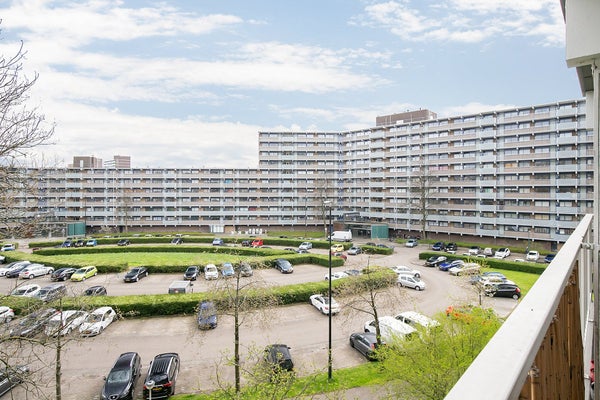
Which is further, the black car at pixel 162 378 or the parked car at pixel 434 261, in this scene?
the parked car at pixel 434 261

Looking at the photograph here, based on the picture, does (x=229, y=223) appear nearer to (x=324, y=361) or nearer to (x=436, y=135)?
(x=436, y=135)

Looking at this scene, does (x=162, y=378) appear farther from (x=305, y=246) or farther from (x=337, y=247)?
(x=305, y=246)

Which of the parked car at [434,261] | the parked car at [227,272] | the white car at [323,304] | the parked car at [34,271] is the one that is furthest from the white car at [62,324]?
the parked car at [434,261]

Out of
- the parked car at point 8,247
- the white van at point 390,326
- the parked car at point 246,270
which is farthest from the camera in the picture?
the parked car at point 8,247

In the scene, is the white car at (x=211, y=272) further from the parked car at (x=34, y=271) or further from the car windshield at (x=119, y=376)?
the car windshield at (x=119, y=376)

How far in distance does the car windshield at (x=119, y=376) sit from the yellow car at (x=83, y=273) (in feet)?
65.0

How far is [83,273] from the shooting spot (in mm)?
32031

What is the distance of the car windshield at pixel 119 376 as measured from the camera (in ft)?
47.3

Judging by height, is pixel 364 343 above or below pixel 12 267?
below

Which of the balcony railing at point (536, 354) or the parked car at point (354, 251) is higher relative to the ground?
the balcony railing at point (536, 354)

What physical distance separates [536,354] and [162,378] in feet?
51.1

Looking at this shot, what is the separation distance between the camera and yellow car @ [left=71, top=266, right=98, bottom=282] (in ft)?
103

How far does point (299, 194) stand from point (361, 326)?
52425mm

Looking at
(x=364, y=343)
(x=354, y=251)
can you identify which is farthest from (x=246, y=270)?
(x=354, y=251)
